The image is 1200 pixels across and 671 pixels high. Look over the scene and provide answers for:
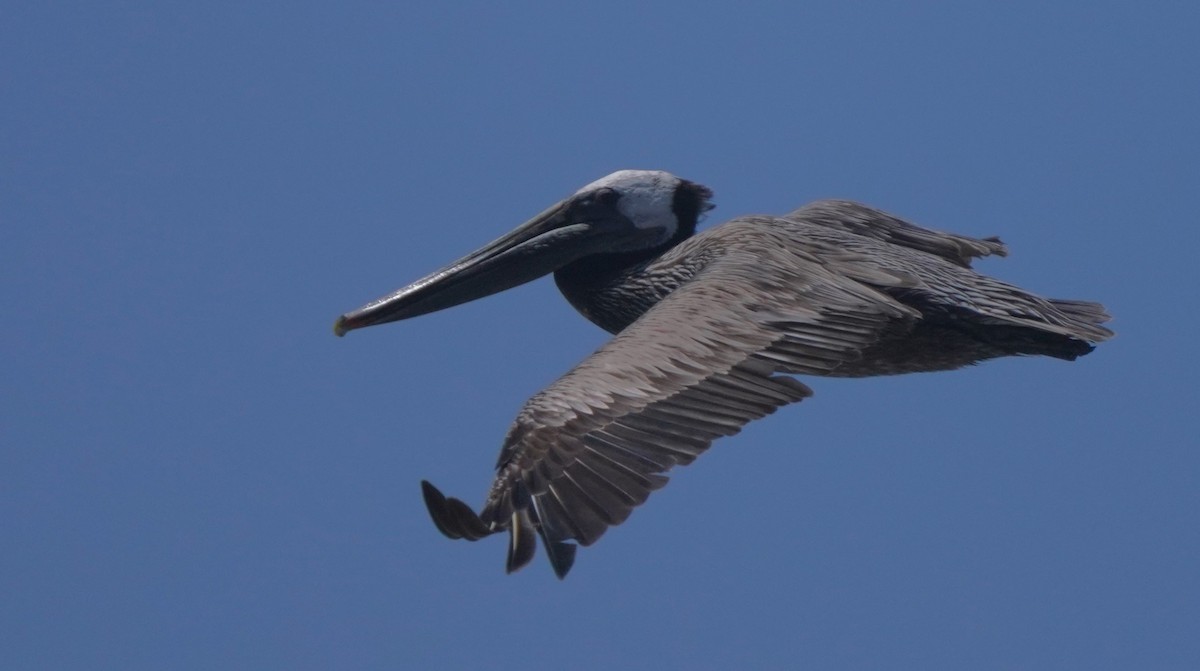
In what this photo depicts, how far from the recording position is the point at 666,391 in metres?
6.64

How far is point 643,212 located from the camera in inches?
347

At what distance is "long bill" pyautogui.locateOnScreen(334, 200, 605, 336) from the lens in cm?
844

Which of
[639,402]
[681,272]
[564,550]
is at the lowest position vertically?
[564,550]

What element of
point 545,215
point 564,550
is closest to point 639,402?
point 564,550

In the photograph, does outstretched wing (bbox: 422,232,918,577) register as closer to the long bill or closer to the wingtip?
the wingtip

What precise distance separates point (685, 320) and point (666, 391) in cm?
47

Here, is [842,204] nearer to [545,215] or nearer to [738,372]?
[545,215]

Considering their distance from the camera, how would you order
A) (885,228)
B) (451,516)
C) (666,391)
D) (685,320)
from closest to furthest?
(451,516) → (666,391) → (685,320) → (885,228)

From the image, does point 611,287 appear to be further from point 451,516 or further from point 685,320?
point 451,516

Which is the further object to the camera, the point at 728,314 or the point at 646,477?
the point at 728,314

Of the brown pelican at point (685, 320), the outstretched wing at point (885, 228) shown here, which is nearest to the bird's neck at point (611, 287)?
the brown pelican at point (685, 320)

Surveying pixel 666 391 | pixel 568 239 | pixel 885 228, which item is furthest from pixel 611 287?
pixel 666 391

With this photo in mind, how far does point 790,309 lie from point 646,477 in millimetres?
1215

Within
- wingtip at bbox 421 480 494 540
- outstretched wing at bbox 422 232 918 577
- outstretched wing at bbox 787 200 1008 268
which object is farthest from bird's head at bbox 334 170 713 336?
wingtip at bbox 421 480 494 540
